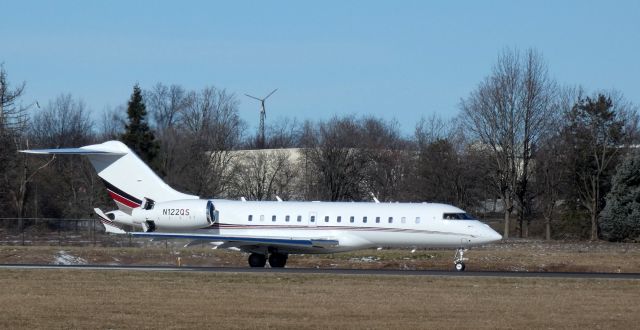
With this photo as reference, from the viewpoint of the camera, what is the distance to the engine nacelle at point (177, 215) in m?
36.7

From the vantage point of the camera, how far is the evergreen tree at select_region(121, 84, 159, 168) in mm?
77500

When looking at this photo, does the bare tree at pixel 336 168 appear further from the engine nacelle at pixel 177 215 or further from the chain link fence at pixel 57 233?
the engine nacelle at pixel 177 215

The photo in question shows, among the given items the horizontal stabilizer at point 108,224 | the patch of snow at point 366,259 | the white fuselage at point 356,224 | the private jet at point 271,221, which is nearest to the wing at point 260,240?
the private jet at point 271,221

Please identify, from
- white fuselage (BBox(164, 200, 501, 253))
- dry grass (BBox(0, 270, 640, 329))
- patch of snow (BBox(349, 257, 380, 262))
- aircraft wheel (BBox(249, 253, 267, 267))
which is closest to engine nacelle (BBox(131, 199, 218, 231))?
white fuselage (BBox(164, 200, 501, 253))

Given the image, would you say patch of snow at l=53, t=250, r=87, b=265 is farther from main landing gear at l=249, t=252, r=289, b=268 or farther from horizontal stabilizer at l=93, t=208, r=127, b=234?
main landing gear at l=249, t=252, r=289, b=268

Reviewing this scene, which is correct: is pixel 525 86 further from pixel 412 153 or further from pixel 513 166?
pixel 412 153

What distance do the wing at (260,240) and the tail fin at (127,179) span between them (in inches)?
108

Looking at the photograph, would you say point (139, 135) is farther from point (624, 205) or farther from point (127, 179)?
point (127, 179)

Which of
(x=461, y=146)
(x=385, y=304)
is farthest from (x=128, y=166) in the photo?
(x=461, y=146)

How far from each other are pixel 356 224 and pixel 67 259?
40.1 feet

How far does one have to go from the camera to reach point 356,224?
36.2m

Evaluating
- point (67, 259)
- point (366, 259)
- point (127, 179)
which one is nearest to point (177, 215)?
point (127, 179)

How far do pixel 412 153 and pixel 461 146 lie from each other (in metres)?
4.29

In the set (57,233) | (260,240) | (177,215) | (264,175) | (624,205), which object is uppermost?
(264,175)
